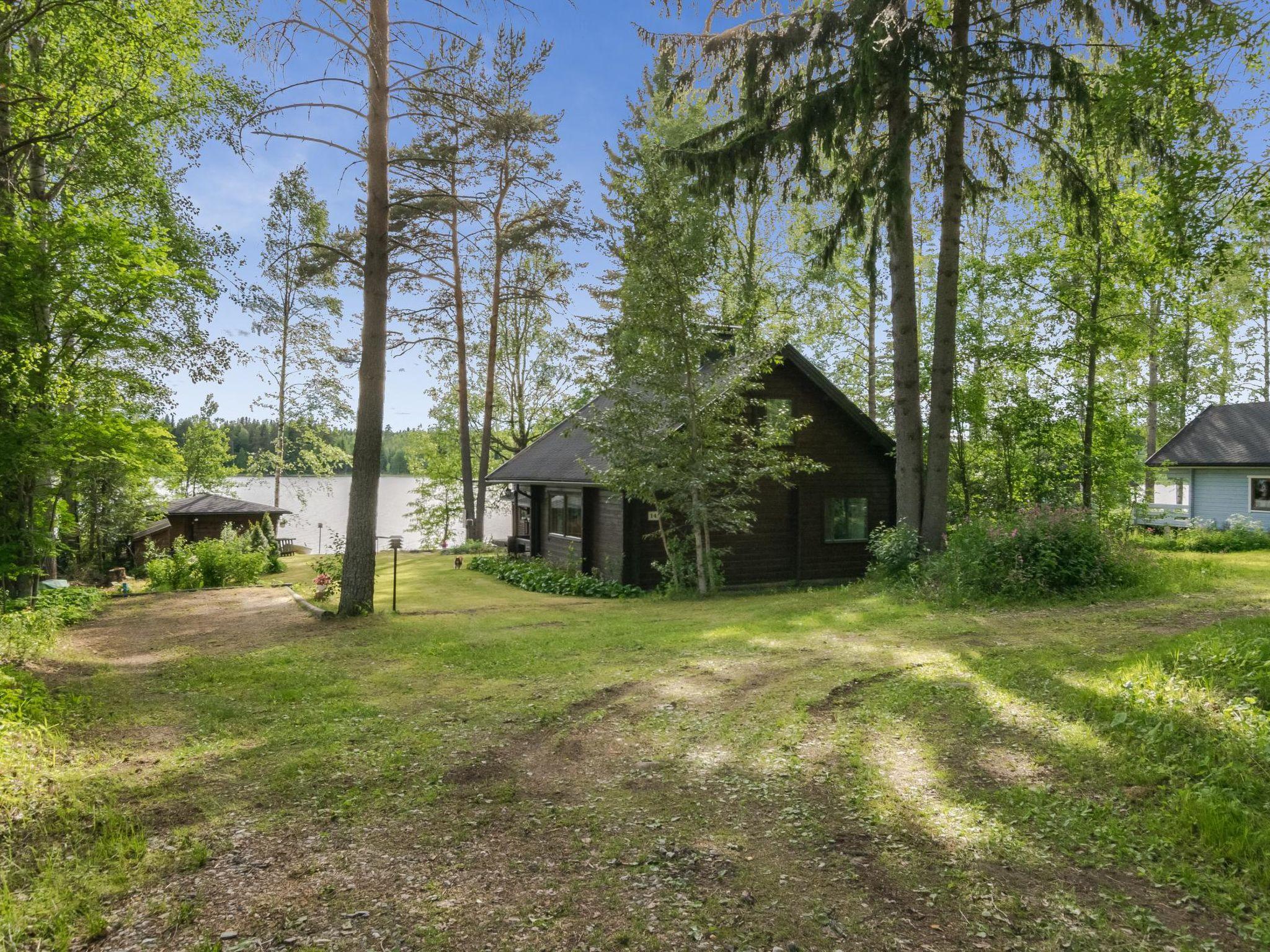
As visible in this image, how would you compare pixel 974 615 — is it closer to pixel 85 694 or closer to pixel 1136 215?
pixel 85 694

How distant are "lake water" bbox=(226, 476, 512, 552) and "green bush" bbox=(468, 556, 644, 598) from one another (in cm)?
341

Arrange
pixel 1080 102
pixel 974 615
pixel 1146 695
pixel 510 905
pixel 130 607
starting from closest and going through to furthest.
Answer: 1. pixel 510 905
2. pixel 1146 695
3. pixel 974 615
4. pixel 1080 102
5. pixel 130 607

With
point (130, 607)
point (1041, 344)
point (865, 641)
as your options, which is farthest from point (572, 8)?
point (1041, 344)

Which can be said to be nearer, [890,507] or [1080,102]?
[1080,102]

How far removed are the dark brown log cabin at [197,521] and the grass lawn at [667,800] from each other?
18350mm

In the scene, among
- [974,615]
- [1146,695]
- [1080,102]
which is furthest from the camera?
[1080,102]

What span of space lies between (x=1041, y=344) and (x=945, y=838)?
726 inches

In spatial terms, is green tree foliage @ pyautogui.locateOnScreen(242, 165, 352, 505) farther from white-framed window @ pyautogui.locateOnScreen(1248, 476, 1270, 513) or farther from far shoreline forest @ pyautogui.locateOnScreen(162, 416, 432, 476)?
white-framed window @ pyautogui.locateOnScreen(1248, 476, 1270, 513)

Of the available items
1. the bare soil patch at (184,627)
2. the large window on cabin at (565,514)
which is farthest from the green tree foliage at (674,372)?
the bare soil patch at (184,627)

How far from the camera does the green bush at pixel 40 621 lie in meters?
7.53

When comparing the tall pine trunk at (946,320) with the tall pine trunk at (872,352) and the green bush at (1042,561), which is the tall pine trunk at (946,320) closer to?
the green bush at (1042,561)

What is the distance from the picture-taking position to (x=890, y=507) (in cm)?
1831

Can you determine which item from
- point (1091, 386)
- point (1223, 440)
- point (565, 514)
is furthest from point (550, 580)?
point (1223, 440)

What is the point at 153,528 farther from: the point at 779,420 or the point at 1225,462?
the point at 1225,462
